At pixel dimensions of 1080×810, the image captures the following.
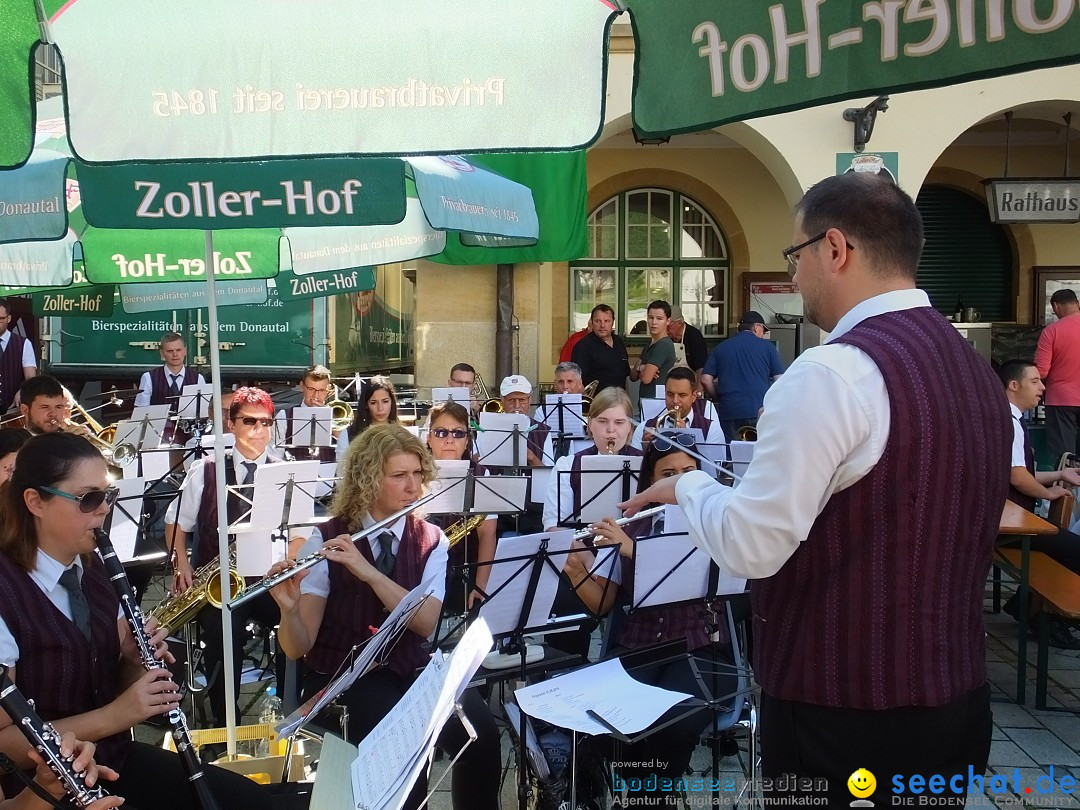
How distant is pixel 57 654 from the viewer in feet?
8.09

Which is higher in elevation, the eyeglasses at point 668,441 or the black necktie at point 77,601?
the eyeglasses at point 668,441

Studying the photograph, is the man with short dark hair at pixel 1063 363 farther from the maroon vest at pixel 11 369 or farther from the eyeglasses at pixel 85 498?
the maroon vest at pixel 11 369

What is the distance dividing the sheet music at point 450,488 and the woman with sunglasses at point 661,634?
45.3 inches

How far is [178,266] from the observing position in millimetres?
5387

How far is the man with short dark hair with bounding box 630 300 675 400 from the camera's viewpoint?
374 inches

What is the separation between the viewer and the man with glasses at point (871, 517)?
1.74 metres

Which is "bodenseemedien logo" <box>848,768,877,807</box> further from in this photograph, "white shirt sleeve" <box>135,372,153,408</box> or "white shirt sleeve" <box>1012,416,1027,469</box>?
"white shirt sleeve" <box>135,372,153,408</box>

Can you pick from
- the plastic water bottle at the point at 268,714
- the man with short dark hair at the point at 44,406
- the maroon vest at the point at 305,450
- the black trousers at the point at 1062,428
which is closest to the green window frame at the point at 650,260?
the black trousers at the point at 1062,428

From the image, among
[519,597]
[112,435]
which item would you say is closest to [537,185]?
[112,435]

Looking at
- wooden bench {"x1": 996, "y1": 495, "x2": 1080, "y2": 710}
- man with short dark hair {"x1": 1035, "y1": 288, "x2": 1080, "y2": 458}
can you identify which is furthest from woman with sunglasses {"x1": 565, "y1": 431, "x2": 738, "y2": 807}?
man with short dark hair {"x1": 1035, "y1": 288, "x2": 1080, "y2": 458}

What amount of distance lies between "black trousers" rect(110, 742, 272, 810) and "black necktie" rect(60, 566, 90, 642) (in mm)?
423

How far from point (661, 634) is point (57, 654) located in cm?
220

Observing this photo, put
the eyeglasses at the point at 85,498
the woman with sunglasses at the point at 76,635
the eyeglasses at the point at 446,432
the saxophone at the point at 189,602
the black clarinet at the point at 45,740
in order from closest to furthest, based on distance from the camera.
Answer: the black clarinet at the point at 45,740 → the woman with sunglasses at the point at 76,635 → the eyeglasses at the point at 85,498 → the saxophone at the point at 189,602 → the eyeglasses at the point at 446,432

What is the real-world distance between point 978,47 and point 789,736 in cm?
143
